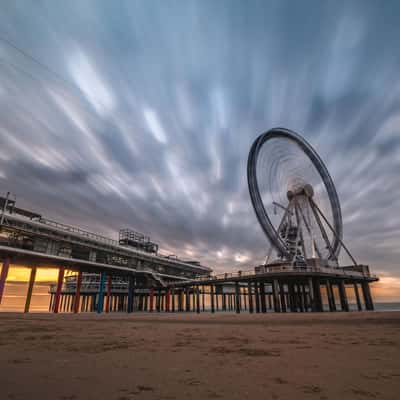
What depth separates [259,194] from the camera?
45.3 metres

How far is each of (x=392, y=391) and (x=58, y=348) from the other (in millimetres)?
6819

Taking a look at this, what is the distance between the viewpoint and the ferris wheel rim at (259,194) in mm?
43781

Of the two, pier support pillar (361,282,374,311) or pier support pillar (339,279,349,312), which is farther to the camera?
pier support pillar (361,282,374,311)

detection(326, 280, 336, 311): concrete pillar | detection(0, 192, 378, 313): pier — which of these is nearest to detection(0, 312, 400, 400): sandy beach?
detection(0, 192, 378, 313): pier

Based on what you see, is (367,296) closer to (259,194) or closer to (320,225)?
(320,225)

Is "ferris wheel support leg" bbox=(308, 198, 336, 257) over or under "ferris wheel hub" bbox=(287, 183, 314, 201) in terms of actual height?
under

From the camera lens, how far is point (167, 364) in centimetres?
453

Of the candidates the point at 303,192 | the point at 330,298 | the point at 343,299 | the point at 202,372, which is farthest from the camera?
the point at 303,192

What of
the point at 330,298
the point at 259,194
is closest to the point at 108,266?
the point at 259,194

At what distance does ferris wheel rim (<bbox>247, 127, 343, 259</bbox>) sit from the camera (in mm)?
43781

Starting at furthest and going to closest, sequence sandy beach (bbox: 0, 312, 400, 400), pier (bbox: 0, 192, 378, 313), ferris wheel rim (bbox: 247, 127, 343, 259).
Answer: ferris wheel rim (bbox: 247, 127, 343, 259)
pier (bbox: 0, 192, 378, 313)
sandy beach (bbox: 0, 312, 400, 400)

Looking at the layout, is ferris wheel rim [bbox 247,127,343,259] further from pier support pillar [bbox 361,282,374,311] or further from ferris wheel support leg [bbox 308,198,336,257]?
pier support pillar [bbox 361,282,374,311]

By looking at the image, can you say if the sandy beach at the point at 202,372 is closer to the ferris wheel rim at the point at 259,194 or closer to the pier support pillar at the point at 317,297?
the pier support pillar at the point at 317,297

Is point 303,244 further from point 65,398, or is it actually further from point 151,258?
point 65,398
